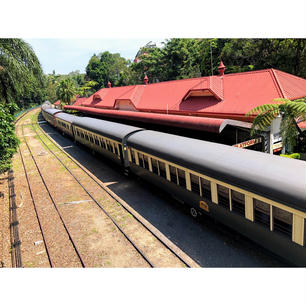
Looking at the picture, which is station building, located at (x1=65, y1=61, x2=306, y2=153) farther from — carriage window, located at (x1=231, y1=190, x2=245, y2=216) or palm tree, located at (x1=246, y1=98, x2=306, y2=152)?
carriage window, located at (x1=231, y1=190, x2=245, y2=216)

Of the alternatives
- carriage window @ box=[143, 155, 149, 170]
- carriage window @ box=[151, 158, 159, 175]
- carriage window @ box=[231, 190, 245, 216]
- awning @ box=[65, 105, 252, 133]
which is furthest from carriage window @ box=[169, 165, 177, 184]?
awning @ box=[65, 105, 252, 133]

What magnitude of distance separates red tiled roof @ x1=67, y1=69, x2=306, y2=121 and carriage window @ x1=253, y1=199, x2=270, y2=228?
29.4ft

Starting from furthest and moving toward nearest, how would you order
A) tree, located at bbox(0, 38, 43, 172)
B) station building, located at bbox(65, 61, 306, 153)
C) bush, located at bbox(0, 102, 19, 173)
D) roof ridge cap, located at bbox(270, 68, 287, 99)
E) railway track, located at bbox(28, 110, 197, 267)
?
1. roof ridge cap, located at bbox(270, 68, 287, 99)
2. station building, located at bbox(65, 61, 306, 153)
3. tree, located at bbox(0, 38, 43, 172)
4. bush, located at bbox(0, 102, 19, 173)
5. railway track, located at bbox(28, 110, 197, 267)

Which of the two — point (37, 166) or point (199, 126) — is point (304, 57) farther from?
point (37, 166)

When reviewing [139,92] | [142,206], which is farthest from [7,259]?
[139,92]

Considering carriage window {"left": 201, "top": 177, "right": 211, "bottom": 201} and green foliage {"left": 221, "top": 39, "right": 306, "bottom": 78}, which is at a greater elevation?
green foliage {"left": 221, "top": 39, "right": 306, "bottom": 78}

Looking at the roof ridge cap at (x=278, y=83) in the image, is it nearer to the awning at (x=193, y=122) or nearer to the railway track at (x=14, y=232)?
the awning at (x=193, y=122)

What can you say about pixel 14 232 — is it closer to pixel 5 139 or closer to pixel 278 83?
pixel 5 139

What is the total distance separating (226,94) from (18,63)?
14.4 m

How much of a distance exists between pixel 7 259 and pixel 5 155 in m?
6.80

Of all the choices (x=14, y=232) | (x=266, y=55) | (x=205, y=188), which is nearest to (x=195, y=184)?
(x=205, y=188)

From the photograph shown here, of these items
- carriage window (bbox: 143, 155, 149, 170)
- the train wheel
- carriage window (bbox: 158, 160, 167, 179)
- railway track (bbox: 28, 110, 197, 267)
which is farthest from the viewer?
carriage window (bbox: 143, 155, 149, 170)

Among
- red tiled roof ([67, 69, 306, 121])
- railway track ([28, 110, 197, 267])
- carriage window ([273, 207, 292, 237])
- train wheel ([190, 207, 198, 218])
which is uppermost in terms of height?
red tiled roof ([67, 69, 306, 121])

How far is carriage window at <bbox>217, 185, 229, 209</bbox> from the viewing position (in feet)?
27.1
